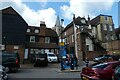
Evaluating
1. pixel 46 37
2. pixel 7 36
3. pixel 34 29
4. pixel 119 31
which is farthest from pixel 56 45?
pixel 119 31

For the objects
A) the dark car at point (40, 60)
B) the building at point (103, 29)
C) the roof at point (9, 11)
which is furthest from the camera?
the building at point (103, 29)

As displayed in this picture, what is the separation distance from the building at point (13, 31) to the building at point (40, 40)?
548 centimetres

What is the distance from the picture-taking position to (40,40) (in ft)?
163

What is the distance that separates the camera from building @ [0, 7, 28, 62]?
37.8 meters

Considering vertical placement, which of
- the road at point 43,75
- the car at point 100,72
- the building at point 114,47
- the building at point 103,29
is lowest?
the road at point 43,75

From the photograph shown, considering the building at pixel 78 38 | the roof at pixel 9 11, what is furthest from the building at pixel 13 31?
the building at pixel 78 38

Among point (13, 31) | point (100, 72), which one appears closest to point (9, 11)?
point (13, 31)

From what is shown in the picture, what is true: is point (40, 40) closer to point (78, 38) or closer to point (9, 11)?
point (78, 38)

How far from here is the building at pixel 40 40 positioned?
45409 mm

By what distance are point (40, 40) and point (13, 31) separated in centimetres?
1161

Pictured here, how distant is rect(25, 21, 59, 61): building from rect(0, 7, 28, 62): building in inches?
216

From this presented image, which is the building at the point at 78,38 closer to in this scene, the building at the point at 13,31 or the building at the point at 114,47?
the building at the point at 114,47

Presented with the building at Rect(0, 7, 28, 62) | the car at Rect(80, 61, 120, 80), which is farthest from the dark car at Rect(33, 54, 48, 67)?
the car at Rect(80, 61, 120, 80)

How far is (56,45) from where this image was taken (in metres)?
48.6
